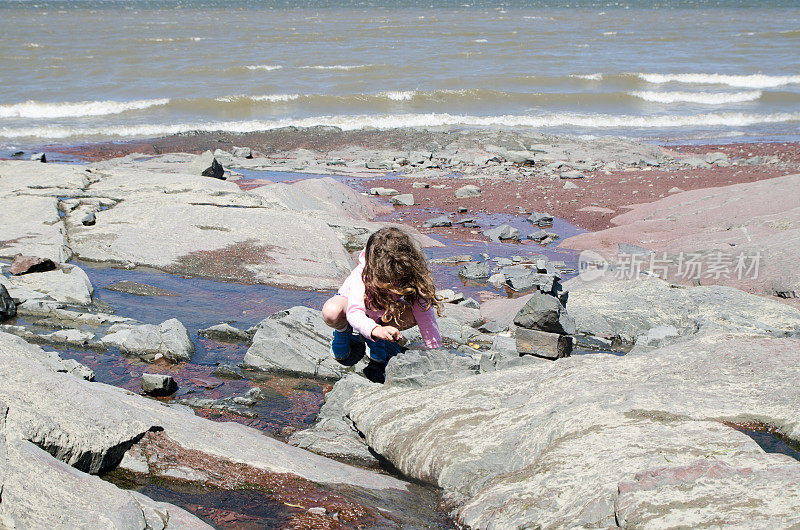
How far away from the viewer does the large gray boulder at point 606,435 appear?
2.43 meters

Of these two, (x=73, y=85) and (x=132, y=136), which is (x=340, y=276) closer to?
(x=132, y=136)

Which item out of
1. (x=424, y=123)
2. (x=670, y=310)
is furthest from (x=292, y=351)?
(x=424, y=123)

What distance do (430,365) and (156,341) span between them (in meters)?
2.28

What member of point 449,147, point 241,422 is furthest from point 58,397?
point 449,147

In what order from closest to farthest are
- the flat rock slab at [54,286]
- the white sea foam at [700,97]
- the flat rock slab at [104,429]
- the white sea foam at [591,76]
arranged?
the flat rock slab at [104,429] → the flat rock slab at [54,286] → the white sea foam at [700,97] → the white sea foam at [591,76]

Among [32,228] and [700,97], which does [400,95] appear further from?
[32,228]

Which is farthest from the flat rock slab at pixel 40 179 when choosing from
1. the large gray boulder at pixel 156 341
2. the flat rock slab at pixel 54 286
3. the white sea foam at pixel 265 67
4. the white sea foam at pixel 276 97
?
the white sea foam at pixel 265 67

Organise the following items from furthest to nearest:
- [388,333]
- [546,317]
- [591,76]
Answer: [591,76] → [546,317] → [388,333]

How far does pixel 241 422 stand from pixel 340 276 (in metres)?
3.60

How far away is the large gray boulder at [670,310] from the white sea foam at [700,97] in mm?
21963

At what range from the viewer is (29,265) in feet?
21.9

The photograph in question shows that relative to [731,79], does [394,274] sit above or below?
below

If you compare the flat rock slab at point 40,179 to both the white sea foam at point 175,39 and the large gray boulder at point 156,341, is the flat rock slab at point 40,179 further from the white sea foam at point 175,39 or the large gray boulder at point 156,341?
the white sea foam at point 175,39

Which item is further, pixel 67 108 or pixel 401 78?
pixel 401 78
